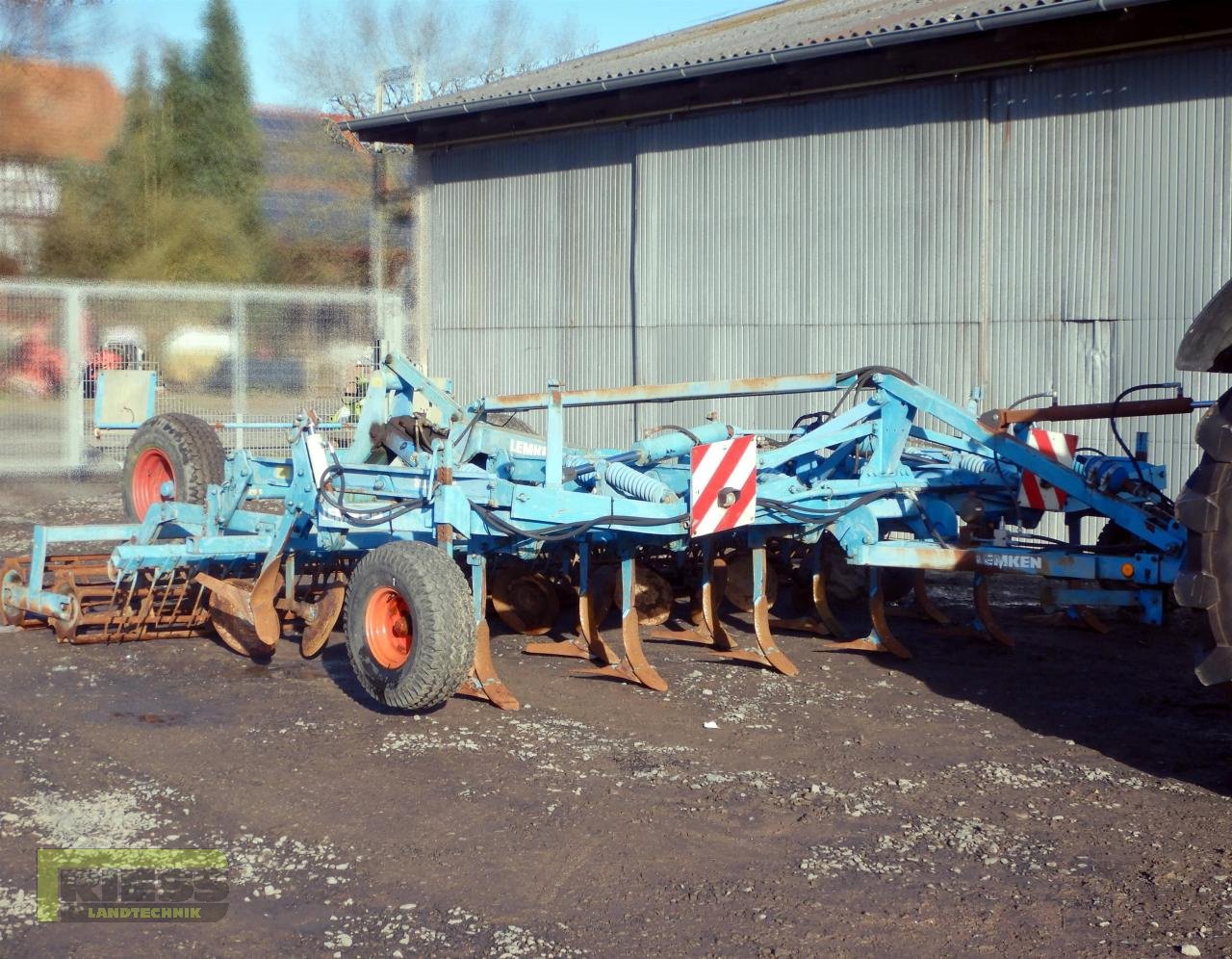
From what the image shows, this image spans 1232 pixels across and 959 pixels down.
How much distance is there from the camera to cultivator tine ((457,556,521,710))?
A: 6.54 m

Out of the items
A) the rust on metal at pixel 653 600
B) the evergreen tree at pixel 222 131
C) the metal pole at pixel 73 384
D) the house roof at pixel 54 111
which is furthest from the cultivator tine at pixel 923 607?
the evergreen tree at pixel 222 131

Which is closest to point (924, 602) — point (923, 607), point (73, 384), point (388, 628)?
point (923, 607)

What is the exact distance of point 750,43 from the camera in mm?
13805

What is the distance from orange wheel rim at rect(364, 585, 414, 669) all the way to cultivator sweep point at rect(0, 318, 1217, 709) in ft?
0.04

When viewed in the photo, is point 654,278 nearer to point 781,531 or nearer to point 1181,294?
point 1181,294

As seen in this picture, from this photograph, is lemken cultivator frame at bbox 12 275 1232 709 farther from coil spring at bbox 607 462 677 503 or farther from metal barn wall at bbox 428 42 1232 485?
metal barn wall at bbox 428 42 1232 485

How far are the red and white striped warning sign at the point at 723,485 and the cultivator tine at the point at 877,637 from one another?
113cm

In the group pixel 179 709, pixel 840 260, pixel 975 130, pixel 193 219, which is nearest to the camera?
pixel 179 709

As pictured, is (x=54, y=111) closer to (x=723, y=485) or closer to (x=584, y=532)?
(x=584, y=532)

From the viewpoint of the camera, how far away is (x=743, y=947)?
396cm

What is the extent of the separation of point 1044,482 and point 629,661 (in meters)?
2.14

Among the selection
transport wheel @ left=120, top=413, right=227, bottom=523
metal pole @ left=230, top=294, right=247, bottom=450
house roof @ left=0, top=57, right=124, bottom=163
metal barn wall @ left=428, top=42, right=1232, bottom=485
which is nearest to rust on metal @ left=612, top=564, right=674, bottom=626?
transport wheel @ left=120, top=413, right=227, bottom=523

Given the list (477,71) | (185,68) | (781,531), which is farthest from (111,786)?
(477,71)

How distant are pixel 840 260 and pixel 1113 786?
773cm
